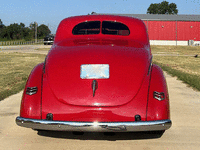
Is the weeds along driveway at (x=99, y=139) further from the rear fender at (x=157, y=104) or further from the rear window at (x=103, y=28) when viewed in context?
the rear window at (x=103, y=28)

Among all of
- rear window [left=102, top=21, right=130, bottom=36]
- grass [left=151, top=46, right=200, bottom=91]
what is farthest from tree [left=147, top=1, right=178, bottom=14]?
rear window [left=102, top=21, right=130, bottom=36]

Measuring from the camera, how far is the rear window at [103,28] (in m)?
5.02

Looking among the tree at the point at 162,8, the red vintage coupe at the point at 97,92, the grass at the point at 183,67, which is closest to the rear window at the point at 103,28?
the red vintage coupe at the point at 97,92

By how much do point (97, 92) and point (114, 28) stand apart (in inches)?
65.2

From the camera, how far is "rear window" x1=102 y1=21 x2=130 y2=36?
5012 millimetres

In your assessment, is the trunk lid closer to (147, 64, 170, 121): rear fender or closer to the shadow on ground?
(147, 64, 170, 121): rear fender

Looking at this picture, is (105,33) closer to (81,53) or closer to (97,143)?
(81,53)

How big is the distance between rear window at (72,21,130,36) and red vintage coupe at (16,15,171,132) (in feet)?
2.23

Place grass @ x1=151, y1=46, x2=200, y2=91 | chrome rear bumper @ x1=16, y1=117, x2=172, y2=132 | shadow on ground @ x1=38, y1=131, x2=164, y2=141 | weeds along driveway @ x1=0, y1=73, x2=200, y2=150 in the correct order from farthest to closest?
grass @ x1=151, y1=46, x2=200, y2=91, shadow on ground @ x1=38, y1=131, x2=164, y2=141, weeds along driveway @ x1=0, y1=73, x2=200, y2=150, chrome rear bumper @ x1=16, y1=117, x2=172, y2=132

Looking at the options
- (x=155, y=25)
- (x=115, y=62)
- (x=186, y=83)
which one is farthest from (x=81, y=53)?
(x=155, y=25)

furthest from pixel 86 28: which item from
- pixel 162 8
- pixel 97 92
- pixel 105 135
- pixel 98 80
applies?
pixel 162 8

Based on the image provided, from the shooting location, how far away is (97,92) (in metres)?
3.74

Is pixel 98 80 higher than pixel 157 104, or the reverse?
pixel 98 80

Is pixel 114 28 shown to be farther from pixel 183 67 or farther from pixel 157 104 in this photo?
pixel 183 67
